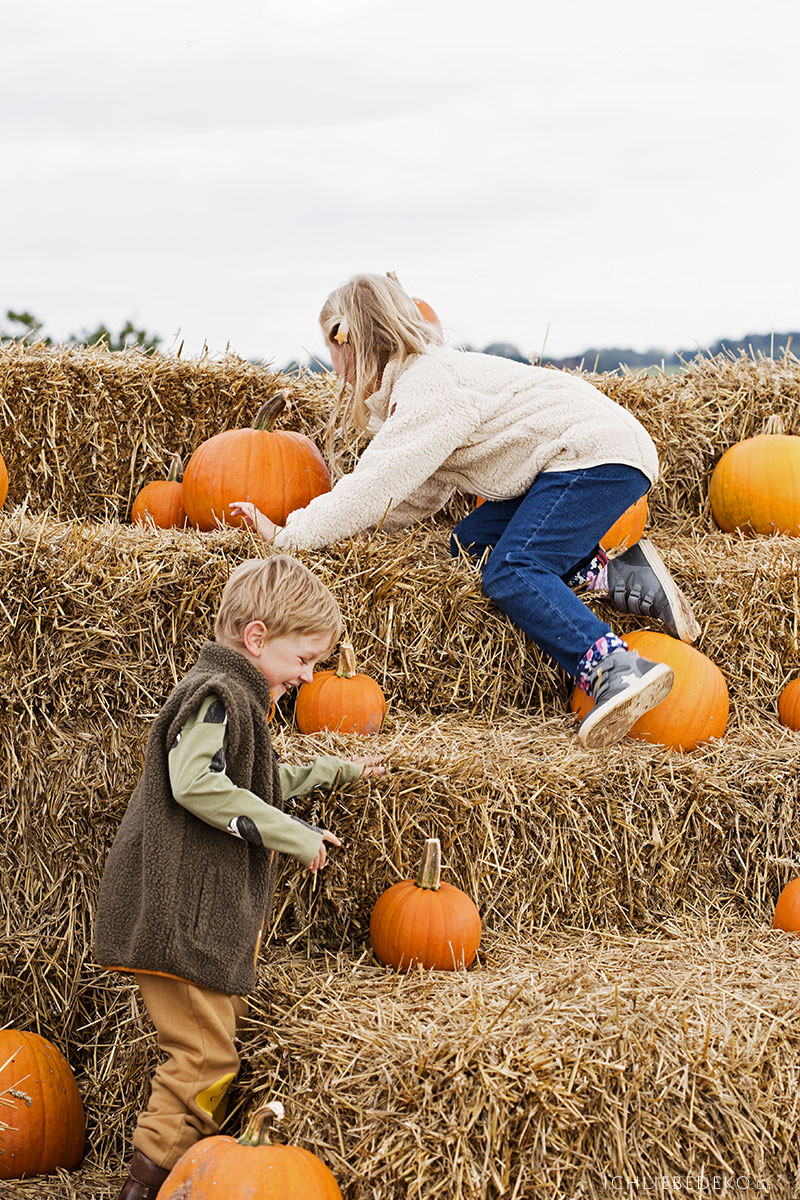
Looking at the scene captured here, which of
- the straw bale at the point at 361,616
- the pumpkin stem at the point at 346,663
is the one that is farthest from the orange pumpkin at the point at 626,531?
the pumpkin stem at the point at 346,663

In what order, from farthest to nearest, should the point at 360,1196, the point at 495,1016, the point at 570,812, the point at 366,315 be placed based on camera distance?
the point at 366,315
the point at 570,812
the point at 495,1016
the point at 360,1196

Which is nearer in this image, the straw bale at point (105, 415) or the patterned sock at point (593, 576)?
the patterned sock at point (593, 576)

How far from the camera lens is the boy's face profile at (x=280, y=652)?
2457 millimetres

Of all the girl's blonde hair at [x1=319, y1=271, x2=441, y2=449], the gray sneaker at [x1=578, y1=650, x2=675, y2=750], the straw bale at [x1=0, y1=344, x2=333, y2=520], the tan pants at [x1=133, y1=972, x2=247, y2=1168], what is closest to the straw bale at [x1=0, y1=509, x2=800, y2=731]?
the gray sneaker at [x1=578, y1=650, x2=675, y2=750]

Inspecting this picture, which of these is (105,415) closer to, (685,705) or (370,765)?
(370,765)

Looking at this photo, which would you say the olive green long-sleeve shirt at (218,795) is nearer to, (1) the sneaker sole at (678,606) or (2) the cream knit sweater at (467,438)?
(2) the cream knit sweater at (467,438)

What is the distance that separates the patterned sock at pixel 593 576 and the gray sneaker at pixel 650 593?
0.04 metres

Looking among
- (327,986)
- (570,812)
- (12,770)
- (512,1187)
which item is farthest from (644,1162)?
(12,770)

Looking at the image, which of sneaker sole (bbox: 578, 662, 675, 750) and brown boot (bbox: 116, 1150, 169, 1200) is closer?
brown boot (bbox: 116, 1150, 169, 1200)

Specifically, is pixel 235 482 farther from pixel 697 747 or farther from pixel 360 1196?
A: pixel 360 1196

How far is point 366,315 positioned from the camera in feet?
11.7

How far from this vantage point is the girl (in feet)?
11.1

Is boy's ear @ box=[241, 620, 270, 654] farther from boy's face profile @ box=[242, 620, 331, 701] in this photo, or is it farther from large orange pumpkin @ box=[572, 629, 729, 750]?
large orange pumpkin @ box=[572, 629, 729, 750]

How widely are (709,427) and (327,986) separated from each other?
10.3 feet
